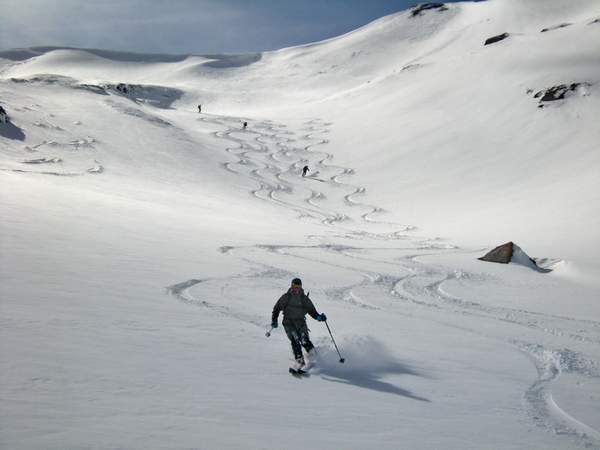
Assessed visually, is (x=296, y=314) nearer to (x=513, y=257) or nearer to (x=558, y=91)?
(x=513, y=257)

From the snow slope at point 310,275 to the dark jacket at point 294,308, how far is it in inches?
30.7

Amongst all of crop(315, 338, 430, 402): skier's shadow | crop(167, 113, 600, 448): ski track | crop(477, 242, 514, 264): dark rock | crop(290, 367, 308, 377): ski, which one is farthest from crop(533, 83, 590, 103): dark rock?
crop(290, 367, 308, 377): ski

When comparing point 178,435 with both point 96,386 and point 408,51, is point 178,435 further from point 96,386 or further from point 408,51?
point 408,51

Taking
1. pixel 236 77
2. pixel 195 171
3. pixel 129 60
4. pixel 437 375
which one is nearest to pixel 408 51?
pixel 236 77

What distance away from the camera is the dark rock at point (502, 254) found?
2219 centimetres

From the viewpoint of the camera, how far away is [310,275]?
18203 millimetres

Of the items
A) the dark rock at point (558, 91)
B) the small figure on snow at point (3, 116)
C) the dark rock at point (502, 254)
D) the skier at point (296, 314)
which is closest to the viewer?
the skier at point (296, 314)

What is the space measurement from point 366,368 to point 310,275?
8.20 metres

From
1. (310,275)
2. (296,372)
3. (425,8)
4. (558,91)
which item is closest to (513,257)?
(310,275)

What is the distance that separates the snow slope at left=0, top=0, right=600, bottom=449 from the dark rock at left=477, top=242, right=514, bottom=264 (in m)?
0.59

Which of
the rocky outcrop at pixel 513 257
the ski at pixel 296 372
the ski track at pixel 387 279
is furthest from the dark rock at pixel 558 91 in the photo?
the ski at pixel 296 372

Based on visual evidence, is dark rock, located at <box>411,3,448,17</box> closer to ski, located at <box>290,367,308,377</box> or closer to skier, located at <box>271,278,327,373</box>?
skier, located at <box>271,278,327,373</box>

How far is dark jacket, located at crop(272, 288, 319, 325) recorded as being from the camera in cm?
1010

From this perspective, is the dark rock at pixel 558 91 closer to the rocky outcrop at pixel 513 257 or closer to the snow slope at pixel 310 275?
the snow slope at pixel 310 275
